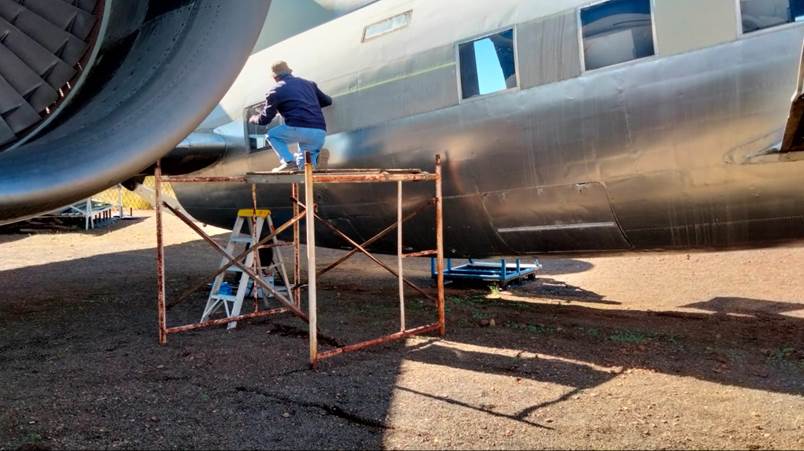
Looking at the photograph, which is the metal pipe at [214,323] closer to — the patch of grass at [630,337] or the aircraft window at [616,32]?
the patch of grass at [630,337]

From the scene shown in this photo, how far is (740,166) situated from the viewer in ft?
16.5

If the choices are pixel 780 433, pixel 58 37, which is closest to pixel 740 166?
pixel 780 433

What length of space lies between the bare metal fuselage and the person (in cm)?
54

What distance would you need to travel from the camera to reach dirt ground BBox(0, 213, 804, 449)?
4.17 m

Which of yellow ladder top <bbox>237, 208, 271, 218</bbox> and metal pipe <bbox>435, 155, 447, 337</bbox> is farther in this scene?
yellow ladder top <bbox>237, 208, 271, 218</bbox>

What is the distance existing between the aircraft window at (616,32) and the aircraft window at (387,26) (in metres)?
2.08

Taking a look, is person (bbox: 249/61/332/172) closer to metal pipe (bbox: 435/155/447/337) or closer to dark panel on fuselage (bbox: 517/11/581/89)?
metal pipe (bbox: 435/155/447/337)

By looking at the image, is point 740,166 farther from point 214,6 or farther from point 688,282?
point 688,282

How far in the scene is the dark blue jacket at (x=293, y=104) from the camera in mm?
6539

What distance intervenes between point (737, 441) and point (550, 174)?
270 cm

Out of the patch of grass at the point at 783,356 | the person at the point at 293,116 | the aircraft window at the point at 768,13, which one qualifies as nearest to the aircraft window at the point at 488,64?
the person at the point at 293,116

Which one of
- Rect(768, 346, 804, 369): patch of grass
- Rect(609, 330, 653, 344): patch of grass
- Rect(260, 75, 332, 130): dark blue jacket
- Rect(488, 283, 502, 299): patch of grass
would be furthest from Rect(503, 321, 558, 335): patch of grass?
Rect(260, 75, 332, 130): dark blue jacket

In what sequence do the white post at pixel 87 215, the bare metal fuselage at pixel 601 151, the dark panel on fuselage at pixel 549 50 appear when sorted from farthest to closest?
the white post at pixel 87 215, the dark panel on fuselage at pixel 549 50, the bare metal fuselage at pixel 601 151

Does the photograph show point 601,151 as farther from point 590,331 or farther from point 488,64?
point 590,331
